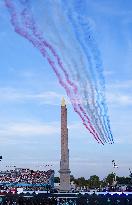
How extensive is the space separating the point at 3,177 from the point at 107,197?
365 ft

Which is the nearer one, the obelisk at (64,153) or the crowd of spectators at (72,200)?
the crowd of spectators at (72,200)

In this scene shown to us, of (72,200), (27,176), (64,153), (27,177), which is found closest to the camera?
(72,200)

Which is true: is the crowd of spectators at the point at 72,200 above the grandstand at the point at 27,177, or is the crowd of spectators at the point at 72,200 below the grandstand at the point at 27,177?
below

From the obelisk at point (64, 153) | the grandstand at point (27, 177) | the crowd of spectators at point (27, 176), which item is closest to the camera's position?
the obelisk at point (64, 153)

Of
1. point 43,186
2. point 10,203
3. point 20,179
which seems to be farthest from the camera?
point 20,179

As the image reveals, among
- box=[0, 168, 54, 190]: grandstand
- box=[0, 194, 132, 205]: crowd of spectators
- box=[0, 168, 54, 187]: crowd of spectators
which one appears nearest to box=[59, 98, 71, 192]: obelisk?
box=[0, 168, 54, 190]: grandstand

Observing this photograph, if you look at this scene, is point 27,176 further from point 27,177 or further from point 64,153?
point 64,153

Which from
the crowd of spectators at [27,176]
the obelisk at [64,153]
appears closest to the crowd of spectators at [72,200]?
the obelisk at [64,153]

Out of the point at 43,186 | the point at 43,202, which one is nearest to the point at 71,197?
the point at 43,202

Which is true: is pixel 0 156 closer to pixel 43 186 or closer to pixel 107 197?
pixel 43 186

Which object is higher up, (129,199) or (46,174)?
(46,174)

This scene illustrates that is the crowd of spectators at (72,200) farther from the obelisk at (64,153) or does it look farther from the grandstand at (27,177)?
the grandstand at (27,177)

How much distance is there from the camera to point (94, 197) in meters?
46.9

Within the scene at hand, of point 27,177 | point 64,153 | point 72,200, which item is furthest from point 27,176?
point 72,200
